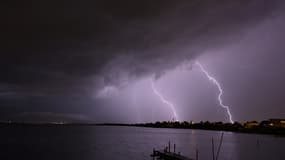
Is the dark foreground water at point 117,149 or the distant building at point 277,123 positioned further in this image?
the distant building at point 277,123

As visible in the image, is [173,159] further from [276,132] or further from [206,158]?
[276,132]

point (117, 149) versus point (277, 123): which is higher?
point (277, 123)

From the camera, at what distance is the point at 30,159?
43.5m

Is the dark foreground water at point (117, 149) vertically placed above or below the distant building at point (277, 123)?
below

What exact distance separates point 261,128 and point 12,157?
503ft

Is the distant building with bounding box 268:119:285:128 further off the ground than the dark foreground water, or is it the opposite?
the distant building with bounding box 268:119:285:128

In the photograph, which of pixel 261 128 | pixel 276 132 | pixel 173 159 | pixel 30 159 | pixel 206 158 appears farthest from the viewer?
pixel 261 128

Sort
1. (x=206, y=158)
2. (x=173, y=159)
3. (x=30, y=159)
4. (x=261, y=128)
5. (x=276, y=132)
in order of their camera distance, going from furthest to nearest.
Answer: (x=261, y=128) → (x=276, y=132) → (x=206, y=158) → (x=30, y=159) → (x=173, y=159)

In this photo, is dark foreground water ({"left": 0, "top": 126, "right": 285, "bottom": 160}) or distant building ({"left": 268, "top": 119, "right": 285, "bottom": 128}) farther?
distant building ({"left": 268, "top": 119, "right": 285, "bottom": 128})

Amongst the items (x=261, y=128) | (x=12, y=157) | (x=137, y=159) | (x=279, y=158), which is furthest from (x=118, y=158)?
(x=261, y=128)

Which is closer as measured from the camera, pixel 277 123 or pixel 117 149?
pixel 117 149

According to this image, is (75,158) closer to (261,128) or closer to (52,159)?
(52,159)

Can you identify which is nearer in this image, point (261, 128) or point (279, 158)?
point (279, 158)

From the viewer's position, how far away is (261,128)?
168 metres
